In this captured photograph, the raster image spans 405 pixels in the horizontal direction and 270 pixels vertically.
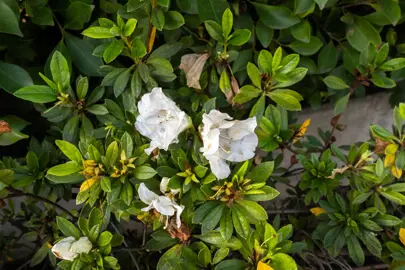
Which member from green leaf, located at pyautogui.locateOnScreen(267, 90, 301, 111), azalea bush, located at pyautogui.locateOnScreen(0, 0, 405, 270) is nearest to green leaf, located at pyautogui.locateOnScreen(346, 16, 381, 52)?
azalea bush, located at pyautogui.locateOnScreen(0, 0, 405, 270)

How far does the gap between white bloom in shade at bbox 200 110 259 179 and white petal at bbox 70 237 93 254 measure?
361mm

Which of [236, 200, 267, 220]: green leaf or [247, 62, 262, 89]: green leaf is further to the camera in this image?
[247, 62, 262, 89]: green leaf

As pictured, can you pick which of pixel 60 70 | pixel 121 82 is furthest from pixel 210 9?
pixel 60 70

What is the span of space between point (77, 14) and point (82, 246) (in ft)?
2.04

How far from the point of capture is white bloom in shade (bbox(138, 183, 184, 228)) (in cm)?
94

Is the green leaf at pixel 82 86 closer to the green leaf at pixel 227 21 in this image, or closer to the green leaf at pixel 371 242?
the green leaf at pixel 227 21

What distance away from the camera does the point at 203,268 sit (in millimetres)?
1069

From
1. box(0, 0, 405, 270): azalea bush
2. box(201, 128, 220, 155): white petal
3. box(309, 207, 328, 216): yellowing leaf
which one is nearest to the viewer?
box(201, 128, 220, 155): white petal

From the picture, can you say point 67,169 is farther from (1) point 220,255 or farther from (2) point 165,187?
(1) point 220,255

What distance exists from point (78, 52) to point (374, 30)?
882 millimetres

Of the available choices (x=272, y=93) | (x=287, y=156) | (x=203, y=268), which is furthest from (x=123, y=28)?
(x=287, y=156)

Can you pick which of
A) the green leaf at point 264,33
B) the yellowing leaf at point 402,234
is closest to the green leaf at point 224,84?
the green leaf at point 264,33

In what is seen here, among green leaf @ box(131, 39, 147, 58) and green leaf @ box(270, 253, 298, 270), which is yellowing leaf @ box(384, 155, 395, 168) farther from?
green leaf @ box(131, 39, 147, 58)

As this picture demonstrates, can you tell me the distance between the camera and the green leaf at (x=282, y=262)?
0.99 m
